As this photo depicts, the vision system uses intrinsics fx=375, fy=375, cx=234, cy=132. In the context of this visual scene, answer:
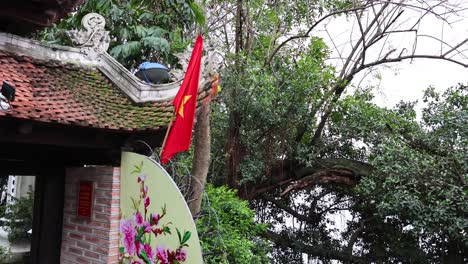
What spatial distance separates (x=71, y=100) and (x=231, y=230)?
11.0ft

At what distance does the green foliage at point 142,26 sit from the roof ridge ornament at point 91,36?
1.38m

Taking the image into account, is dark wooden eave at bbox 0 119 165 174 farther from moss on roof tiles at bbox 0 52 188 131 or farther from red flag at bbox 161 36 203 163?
red flag at bbox 161 36 203 163

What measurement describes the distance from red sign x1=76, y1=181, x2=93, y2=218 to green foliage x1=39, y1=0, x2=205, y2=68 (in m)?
2.83

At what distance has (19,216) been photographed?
377 centimetres

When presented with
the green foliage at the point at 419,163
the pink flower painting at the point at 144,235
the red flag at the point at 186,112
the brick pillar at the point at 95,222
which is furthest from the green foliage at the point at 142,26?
the green foliage at the point at 419,163

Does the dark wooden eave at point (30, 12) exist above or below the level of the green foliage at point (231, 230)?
above

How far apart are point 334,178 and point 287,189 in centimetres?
116

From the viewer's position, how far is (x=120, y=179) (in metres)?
3.36

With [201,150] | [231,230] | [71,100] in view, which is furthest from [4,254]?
[231,230]

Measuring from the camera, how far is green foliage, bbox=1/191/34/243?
146 inches

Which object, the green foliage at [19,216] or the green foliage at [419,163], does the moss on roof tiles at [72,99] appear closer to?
the green foliage at [19,216]

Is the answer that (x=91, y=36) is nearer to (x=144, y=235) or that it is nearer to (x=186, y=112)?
(x=186, y=112)

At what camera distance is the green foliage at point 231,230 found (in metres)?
5.21

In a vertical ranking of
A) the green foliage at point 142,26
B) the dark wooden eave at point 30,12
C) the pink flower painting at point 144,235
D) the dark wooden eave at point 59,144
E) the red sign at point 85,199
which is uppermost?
the green foliage at point 142,26
